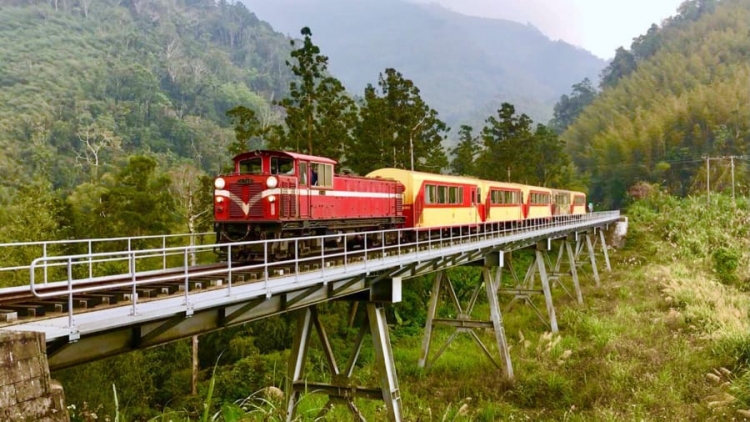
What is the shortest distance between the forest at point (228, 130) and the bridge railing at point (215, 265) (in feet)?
5.48

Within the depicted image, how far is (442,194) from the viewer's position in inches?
810

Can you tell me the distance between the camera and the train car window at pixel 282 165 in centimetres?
1318

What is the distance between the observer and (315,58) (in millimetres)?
26609

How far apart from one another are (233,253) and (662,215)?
52.2m

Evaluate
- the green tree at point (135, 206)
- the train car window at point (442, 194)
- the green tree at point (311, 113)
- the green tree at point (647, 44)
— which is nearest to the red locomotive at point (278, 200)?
the train car window at point (442, 194)

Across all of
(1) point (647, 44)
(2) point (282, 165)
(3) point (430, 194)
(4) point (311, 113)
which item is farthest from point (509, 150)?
(1) point (647, 44)

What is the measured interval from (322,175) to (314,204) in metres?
0.94

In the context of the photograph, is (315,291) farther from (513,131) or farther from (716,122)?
(716,122)

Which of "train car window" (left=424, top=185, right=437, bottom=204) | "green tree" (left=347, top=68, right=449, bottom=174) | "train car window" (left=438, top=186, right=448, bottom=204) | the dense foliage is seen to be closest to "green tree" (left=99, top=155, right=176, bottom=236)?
"green tree" (left=347, top=68, right=449, bottom=174)

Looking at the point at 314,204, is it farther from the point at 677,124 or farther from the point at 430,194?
the point at 677,124

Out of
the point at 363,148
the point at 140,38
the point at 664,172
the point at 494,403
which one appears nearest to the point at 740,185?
the point at 664,172

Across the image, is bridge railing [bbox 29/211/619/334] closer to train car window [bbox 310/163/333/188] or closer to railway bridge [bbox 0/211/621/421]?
railway bridge [bbox 0/211/621/421]

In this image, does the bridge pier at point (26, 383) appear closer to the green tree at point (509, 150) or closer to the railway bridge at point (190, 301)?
the railway bridge at point (190, 301)

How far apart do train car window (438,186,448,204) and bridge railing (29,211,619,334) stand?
48.7 inches
